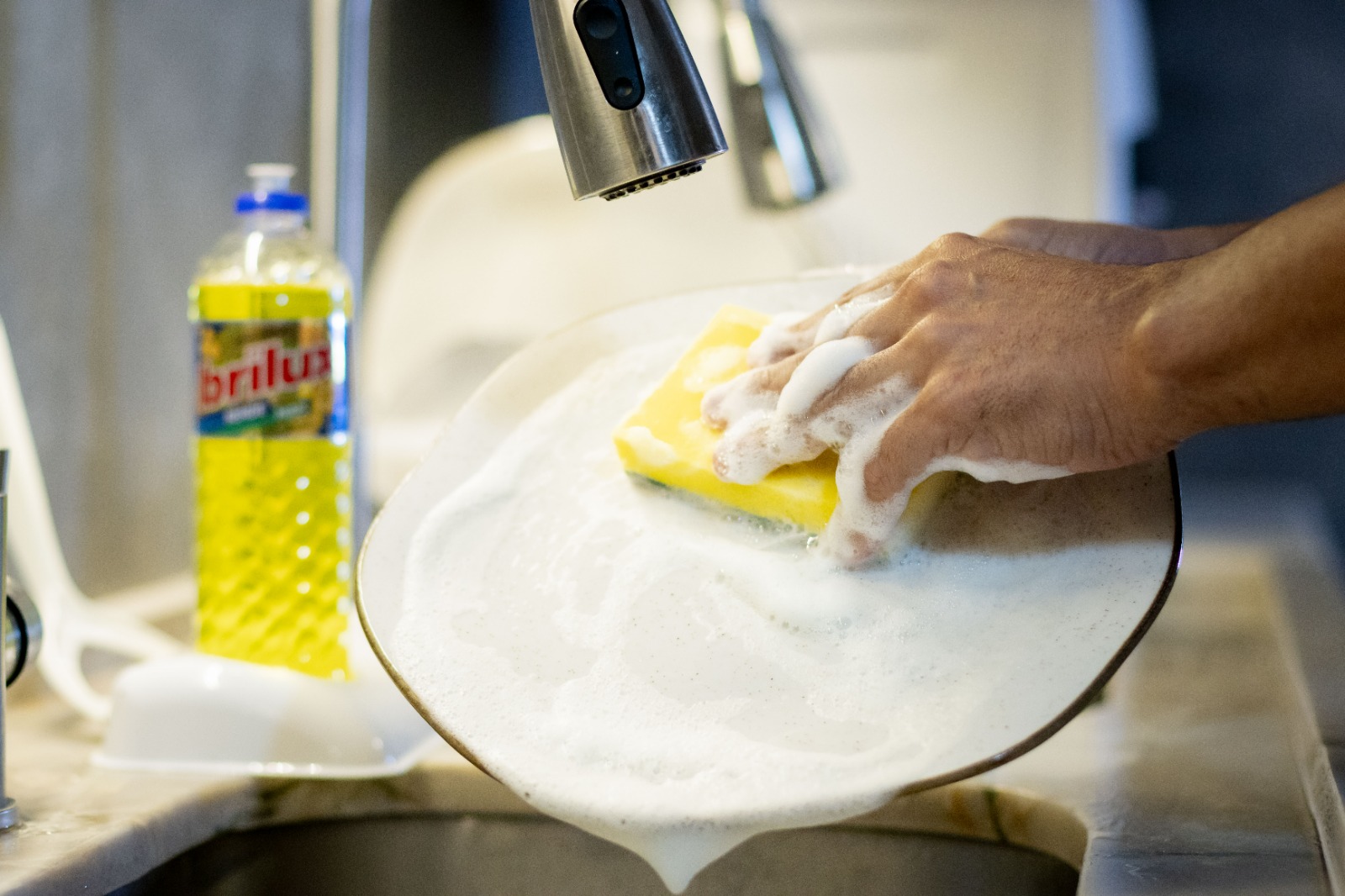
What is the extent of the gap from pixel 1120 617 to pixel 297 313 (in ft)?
1.58

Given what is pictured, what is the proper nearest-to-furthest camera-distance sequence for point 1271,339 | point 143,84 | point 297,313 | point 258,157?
point 1271,339, point 297,313, point 143,84, point 258,157

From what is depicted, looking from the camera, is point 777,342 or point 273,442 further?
point 273,442

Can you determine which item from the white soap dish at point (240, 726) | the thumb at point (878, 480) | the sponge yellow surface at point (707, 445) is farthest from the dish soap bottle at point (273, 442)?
the thumb at point (878, 480)

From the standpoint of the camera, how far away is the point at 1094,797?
547 millimetres

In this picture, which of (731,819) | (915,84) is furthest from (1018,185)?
(731,819)

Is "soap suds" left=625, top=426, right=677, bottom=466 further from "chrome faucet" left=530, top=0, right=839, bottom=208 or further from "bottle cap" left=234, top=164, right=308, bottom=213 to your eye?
"bottle cap" left=234, top=164, right=308, bottom=213

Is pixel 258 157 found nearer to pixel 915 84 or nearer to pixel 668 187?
pixel 668 187

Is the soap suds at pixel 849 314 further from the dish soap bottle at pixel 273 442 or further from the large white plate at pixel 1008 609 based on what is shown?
the dish soap bottle at pixel 273 442

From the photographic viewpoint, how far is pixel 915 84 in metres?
1.28

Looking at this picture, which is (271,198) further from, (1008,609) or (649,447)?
(1008,609)

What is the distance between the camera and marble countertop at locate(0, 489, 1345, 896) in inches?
18.0

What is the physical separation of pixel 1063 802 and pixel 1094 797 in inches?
0.7

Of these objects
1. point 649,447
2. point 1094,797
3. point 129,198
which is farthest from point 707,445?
point 129,198

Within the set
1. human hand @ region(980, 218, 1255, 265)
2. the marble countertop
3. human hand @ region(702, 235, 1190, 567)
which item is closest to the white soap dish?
the marble countertop
